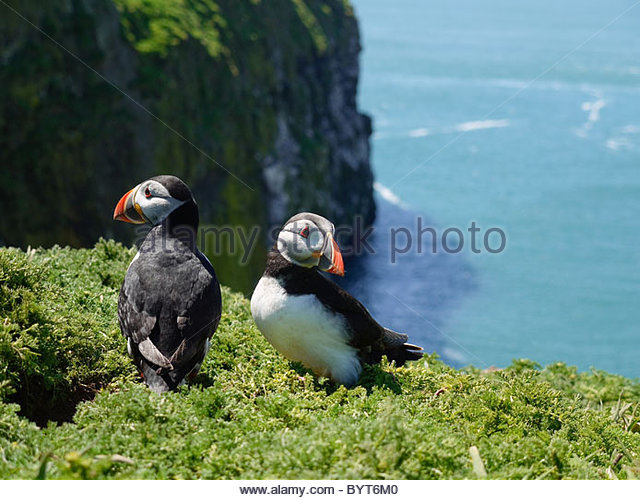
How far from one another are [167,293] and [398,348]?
243 cm

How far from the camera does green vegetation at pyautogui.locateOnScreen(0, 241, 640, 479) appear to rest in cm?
461

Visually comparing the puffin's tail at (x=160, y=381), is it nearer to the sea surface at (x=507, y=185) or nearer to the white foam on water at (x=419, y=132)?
the sea surface at (x=507, y=185)

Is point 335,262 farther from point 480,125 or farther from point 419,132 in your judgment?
point 480,125

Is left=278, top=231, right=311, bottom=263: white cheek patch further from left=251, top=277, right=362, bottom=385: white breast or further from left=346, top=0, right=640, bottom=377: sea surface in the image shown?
left=346, top=0, right=640, bottom=377: sea surface

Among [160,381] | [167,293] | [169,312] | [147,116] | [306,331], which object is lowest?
[147,116]

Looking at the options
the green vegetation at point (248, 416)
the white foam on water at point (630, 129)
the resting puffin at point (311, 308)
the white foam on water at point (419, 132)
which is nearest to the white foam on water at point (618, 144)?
the white foam on water at point (630, 129)

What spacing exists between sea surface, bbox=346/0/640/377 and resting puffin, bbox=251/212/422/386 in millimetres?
14210

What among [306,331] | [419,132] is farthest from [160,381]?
[419,132]

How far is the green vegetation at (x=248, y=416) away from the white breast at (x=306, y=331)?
0.17m

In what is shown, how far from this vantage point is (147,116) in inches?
1350

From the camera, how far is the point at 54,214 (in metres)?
32.0

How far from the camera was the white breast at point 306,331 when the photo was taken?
6473 millimetres

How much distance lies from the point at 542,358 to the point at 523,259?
71.5ft

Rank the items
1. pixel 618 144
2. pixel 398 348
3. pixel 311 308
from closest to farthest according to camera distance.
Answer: pixel 311 308, pixel 398 348, pixel 618 144
